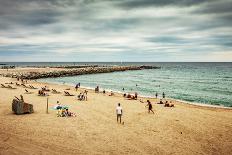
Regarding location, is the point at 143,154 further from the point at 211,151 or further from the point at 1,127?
the point at 1,127

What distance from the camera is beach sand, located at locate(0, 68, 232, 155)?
13211 mm

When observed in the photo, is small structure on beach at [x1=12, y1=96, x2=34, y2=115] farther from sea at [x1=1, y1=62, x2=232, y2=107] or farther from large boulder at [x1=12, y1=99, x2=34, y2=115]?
sea at [x1=1, y1=62, x2=232, y2=107]

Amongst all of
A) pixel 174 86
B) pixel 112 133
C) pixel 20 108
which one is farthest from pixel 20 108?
pixel 174 86

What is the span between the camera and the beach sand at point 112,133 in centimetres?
1321

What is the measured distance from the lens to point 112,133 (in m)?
15.9

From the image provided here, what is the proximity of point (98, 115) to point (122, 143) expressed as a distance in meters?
7.10

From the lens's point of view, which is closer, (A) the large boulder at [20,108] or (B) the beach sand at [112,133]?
(B) the beach sand at [112,133]

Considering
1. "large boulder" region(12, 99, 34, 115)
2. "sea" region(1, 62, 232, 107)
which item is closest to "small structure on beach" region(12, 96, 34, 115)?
"large boulder" region(12, 99, 34, 115)

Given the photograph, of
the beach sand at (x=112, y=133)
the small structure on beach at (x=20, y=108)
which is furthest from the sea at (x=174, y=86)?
the small structure on beach at (x=20, y=108)

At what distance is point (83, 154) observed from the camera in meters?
12.3

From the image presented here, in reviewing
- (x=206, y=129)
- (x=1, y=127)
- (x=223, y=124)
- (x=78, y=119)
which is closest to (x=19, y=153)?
(x=1, y=127)

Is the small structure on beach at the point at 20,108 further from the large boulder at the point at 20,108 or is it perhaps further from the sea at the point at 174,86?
the sea at the point at 174,86

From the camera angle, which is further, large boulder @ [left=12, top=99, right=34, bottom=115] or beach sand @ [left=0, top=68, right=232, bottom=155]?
Result: large boulder @ [left=12, top=99, right=34, bottom=115]

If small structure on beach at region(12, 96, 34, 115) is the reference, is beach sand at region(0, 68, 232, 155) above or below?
below
